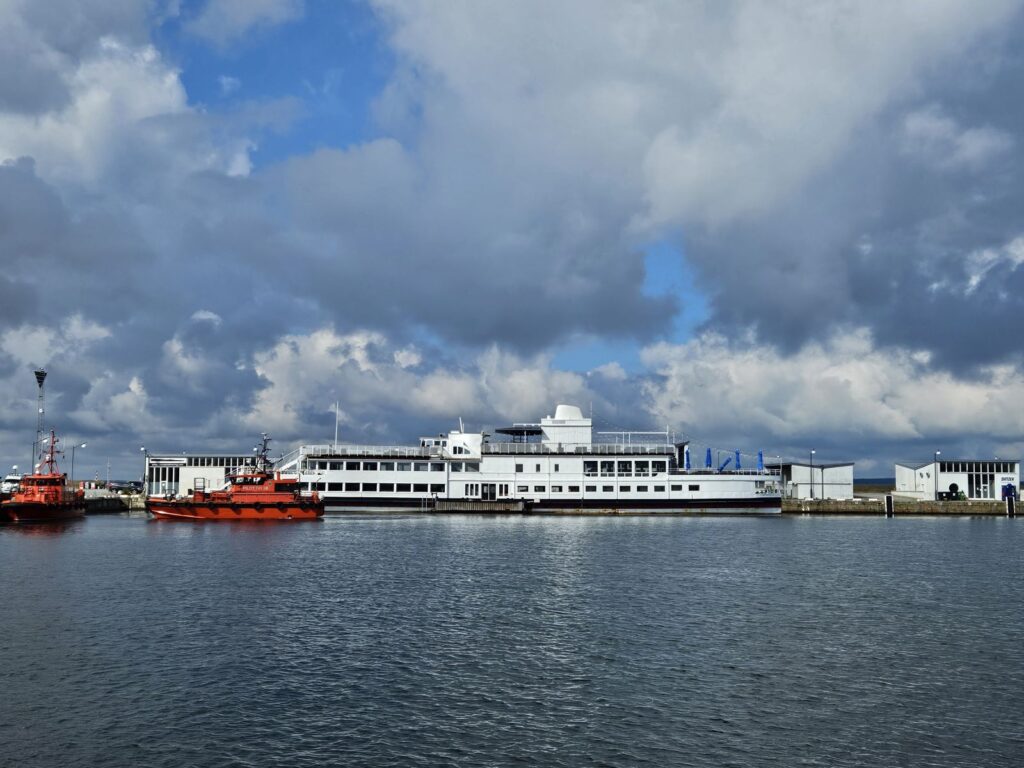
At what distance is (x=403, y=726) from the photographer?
24719mm

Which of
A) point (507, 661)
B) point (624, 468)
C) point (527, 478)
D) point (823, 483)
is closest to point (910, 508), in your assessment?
point (823, 483)

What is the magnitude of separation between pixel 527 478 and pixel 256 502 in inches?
1494

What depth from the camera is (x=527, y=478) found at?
119438 millimetres

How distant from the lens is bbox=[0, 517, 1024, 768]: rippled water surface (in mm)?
23047

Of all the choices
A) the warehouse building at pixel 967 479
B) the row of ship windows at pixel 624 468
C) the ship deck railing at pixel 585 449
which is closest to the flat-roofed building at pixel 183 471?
the ship deck railing at pixel 585 449

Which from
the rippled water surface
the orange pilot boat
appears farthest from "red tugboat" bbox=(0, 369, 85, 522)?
the rippled water surface

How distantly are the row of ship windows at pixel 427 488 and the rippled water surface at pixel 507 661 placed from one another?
166ft

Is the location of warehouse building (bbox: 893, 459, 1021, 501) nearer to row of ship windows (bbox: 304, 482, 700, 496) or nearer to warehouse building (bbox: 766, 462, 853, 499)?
warehouse building (bbox: 766, 462, 853, 499)

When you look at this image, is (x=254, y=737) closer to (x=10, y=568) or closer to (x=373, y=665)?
(x=373, y=665)

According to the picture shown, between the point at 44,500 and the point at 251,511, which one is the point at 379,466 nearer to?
the point at 251,511

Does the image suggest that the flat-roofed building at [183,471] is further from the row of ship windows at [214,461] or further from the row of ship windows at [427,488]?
the row of ship windows at [427,488]

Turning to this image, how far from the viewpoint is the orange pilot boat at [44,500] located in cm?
10369

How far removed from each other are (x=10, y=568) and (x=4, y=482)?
13680 centimetres

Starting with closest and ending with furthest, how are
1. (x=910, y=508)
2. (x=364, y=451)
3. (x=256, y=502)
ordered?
1. (x=256, y=502)
2. (x=364, y=451)
3. (x=910, y=508)
